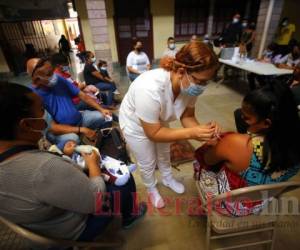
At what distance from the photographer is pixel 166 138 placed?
105 centimetres

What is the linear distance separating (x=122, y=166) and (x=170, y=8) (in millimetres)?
6325

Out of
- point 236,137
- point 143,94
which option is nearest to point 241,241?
point 236,137

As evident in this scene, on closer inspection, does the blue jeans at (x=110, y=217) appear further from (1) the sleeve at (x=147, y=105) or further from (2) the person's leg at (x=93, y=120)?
(2) the person's leg at (x=93, y=120)

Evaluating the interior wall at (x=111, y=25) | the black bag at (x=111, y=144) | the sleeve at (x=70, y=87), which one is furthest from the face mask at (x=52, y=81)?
the interior wall at (x=111, y=25)

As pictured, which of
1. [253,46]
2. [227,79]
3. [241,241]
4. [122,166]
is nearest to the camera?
[122,166]

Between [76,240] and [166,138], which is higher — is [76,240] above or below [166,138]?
below

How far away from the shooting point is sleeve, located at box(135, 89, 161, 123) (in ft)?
3.25

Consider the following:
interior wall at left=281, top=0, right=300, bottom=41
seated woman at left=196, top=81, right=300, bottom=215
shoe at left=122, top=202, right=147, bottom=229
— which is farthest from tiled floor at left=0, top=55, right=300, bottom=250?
interior wall at left=281, top=0, right=300, bottom=41

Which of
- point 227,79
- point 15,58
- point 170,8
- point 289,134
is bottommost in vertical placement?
point 227,79

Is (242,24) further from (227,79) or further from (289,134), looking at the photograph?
(289,134)

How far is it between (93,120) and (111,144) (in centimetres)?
37

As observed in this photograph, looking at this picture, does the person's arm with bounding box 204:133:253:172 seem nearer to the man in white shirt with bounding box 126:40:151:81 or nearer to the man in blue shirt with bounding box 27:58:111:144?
the man in blue shirt with bounding box 27:58:111:144

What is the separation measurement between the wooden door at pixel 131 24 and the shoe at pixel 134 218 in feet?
18.4

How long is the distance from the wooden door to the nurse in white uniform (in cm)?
553
